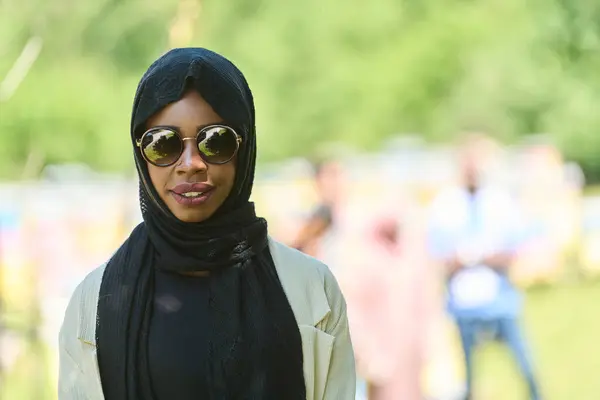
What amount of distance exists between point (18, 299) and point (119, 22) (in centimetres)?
174

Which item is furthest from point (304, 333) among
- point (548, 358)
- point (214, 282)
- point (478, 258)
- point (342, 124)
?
point (548, 358)

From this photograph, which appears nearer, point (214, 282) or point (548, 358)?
point (214, 282)

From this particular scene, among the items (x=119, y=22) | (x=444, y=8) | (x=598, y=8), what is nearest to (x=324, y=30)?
(x=444, y=8)

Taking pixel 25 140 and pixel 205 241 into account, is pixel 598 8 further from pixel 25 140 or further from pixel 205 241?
pixel 205 241

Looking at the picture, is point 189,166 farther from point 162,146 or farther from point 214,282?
point 214,282

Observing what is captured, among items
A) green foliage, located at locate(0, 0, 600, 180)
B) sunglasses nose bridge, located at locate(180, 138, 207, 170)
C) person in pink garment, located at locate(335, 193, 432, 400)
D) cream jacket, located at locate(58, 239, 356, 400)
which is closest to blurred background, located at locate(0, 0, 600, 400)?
green foliage, located at locate(0, 0, 600, 180)

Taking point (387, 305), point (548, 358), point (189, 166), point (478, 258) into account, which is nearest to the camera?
point (189, 166)

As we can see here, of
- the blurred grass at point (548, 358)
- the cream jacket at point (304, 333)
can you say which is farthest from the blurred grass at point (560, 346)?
the cream jacket at point (304, 333)

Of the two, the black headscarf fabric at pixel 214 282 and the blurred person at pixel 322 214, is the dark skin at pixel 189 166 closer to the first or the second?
the black headscarf fabric at pixel 214 282

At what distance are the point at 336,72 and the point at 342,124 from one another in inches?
12.3

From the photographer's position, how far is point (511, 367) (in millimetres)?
5605

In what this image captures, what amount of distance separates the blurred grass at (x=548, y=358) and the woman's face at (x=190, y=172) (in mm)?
4149

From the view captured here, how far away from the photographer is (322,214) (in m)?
4.98

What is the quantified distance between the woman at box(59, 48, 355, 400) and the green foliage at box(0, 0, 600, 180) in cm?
414
